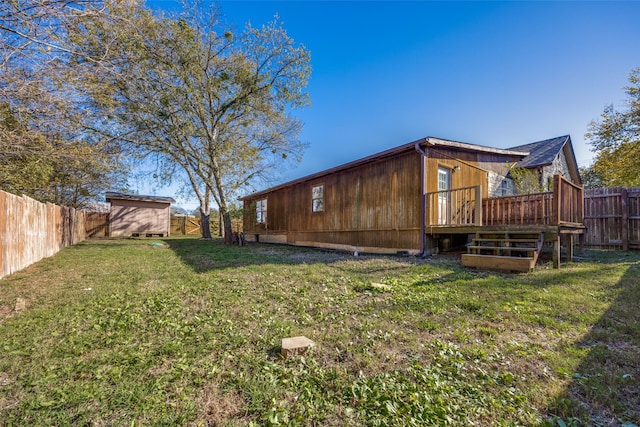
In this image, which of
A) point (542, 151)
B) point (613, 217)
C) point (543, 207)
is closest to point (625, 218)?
point (613, 217)

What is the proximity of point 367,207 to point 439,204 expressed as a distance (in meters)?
2.23

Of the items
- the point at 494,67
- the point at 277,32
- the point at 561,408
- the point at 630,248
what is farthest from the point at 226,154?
the point at 630,248

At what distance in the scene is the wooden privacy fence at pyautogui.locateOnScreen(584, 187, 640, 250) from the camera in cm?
908

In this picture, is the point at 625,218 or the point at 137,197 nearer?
the point at 625,218

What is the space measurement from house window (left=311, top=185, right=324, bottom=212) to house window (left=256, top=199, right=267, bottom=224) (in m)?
5.29

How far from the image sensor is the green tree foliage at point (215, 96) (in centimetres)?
1007

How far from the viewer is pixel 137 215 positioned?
65.1ft

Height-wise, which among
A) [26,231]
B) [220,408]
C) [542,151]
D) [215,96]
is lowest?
[220,408]

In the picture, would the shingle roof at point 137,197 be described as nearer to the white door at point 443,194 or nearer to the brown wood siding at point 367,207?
the brown wood siding at point 367,207

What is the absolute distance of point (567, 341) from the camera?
259 cm

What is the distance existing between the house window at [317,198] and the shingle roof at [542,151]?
26.2 ft

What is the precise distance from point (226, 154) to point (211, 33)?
4.56 m

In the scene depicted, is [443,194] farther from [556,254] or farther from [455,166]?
[556,254]

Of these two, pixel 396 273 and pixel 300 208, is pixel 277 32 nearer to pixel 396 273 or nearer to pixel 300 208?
pixel 300 208
